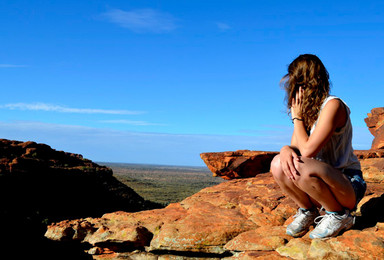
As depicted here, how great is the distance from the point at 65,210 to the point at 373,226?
18925mm

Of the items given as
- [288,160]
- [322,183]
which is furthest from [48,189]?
[322,183]

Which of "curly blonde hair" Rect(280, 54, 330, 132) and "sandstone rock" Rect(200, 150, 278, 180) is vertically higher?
→ "curly blonde hair" Rect(280, 54, 330, 132)

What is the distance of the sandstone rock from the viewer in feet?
42.1

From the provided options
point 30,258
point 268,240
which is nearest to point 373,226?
point 268,240

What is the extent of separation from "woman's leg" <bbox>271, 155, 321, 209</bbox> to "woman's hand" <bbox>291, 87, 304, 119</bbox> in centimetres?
65

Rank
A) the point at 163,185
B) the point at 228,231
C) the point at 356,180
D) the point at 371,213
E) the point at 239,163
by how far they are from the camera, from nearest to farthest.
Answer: the point at 356,180
the point at 371,213
the point at 228,231
the point at 239,163
the point at 163,185

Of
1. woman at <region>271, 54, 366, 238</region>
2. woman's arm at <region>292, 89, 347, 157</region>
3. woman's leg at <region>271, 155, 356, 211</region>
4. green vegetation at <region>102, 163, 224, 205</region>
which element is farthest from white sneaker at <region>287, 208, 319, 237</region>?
green vegetation at <region>102, 163, 224, 205</region>

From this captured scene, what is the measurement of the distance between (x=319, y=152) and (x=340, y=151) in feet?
0.93

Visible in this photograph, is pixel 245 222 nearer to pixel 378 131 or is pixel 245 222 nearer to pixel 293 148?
pixel 293 148

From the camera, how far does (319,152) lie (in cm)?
497

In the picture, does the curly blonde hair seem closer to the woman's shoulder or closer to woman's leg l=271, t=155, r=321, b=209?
the woman's shoulder

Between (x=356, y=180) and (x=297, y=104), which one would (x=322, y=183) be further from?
(x=297, y=104)

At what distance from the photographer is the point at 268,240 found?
5.70 m

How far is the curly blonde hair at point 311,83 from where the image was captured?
4.76 metres
